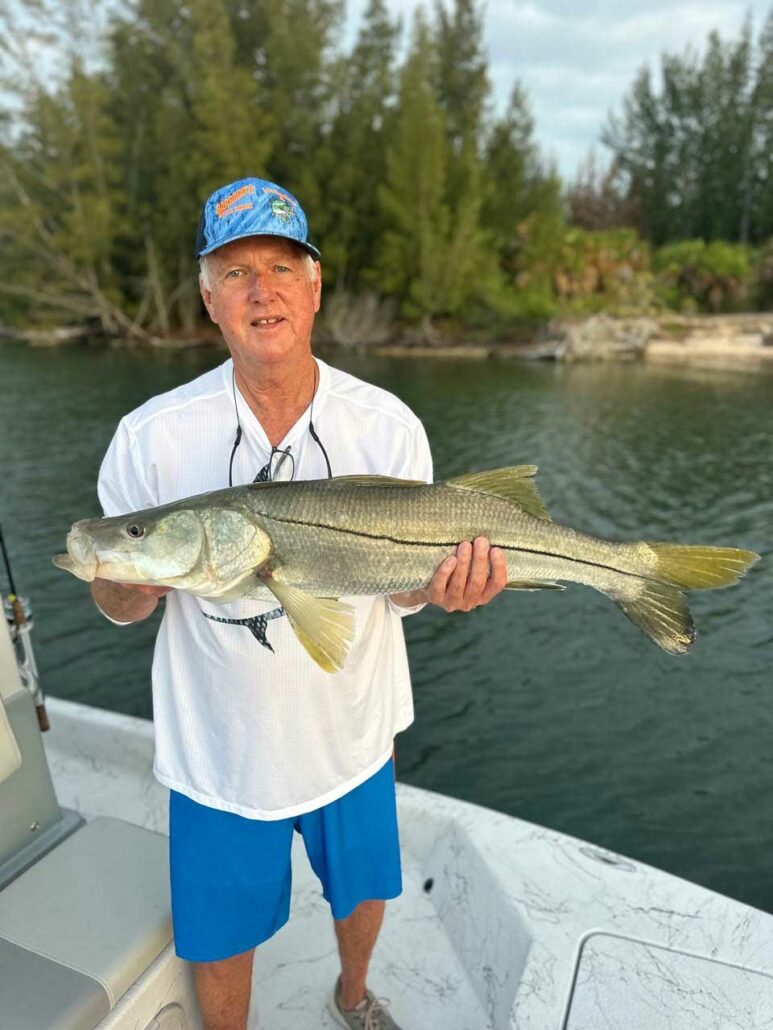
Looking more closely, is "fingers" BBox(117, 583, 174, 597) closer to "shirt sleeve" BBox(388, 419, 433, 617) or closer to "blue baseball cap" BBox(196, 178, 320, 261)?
"shirt sleeve" BBox(388, 419, 433, 617)

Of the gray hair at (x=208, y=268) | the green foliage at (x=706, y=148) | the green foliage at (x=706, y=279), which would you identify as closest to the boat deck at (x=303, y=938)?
the gray hair at (x=208, y=268)

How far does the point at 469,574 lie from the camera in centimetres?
242

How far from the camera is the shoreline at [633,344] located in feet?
121

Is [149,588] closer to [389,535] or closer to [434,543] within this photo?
[389,535]

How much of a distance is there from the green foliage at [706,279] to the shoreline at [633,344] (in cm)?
260

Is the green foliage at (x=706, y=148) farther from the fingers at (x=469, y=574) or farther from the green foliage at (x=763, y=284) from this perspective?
the fingers at (x=469, y=574)

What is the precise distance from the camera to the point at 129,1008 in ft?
7.39

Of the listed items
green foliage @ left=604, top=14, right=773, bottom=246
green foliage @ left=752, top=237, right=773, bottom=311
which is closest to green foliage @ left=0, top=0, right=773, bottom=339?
green foliage @ left=752, top=237, right=773, bottom=311

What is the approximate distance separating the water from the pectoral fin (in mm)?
4856

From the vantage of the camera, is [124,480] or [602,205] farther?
[602,205]

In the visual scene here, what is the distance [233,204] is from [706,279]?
1885 inches

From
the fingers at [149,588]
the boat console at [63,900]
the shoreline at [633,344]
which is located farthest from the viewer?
the shoreline at [633,344]

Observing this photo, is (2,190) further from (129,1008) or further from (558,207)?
(129,1008)

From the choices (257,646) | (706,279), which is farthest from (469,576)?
(706,279)
